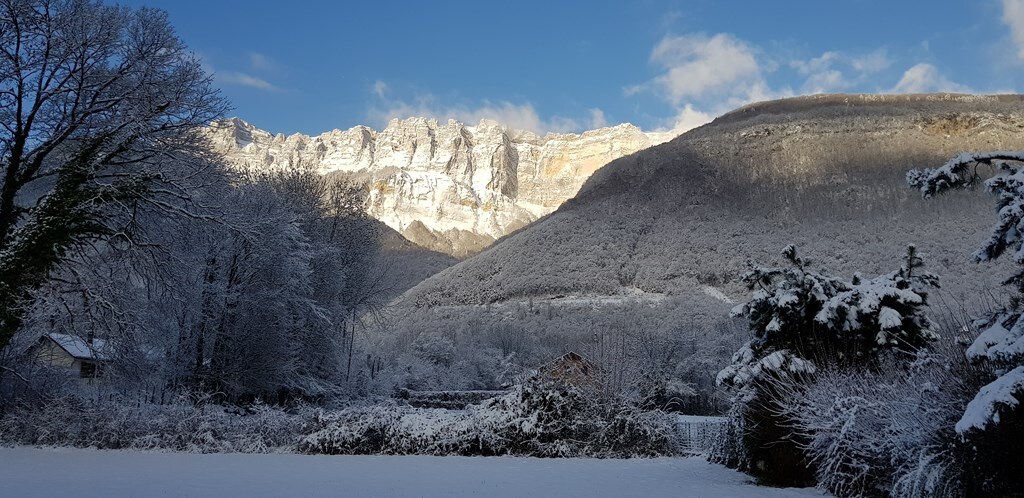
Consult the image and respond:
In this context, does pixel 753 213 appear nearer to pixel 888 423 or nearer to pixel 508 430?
pixel 508 430

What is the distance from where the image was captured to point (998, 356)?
608 centimetres

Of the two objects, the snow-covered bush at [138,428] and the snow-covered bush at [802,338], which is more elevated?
the snow-covered bush at [802,338]

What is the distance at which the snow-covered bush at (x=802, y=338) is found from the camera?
37.1 ft

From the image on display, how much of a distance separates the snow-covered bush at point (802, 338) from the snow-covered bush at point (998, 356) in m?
3.56

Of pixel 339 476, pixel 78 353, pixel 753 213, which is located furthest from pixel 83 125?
pixel 753 213

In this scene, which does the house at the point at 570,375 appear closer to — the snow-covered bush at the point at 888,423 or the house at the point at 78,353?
the snow-covered bush at the point at 888,423

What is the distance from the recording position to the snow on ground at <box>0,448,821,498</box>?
9.30 metres

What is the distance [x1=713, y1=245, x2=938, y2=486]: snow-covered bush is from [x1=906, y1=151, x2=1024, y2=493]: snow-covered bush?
140 inches

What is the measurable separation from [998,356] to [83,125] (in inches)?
484

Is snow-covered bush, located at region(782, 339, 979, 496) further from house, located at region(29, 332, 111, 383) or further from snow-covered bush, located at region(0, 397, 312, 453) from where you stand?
snow-covered bush, located at region(0, 397, 312, 453)

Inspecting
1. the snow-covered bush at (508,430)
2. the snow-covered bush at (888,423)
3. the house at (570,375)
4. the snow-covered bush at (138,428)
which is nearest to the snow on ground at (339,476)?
the snow-covered bush at (138,428)

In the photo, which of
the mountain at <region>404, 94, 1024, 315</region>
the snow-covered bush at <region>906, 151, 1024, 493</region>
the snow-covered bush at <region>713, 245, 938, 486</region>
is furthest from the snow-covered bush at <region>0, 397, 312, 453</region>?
the mountain at <region>404, 94, 1024, 315</region>

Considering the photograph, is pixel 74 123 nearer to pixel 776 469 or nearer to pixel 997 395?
pixel 997 395

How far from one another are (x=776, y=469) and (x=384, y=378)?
28030 millimetres
